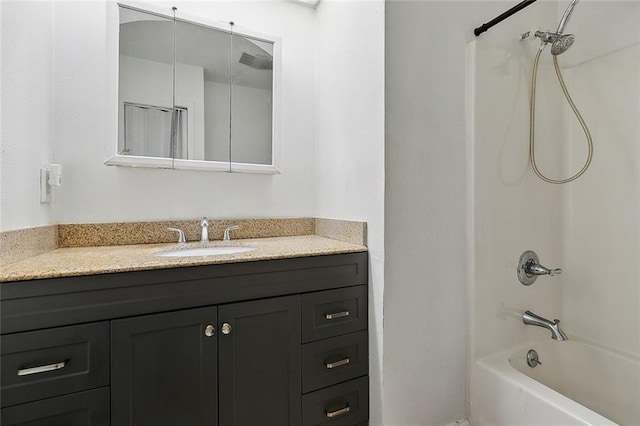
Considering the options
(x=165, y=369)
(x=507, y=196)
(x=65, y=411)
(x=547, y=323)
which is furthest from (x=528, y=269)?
(x=65, y=411)

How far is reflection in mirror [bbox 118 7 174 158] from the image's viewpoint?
4.78ft

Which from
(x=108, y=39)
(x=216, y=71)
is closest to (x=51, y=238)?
(x=108, y=39)

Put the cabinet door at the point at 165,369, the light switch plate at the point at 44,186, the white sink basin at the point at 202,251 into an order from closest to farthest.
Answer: the cabinet door at the point at 165,369, the light switch plate at the point at 44,186, the white sink basin at the point at 202,251

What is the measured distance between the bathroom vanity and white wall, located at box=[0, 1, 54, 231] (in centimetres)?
40

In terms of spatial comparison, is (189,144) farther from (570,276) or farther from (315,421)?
(570,276)

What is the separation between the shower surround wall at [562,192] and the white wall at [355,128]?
477 mm

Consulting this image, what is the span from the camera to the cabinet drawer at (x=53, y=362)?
0.85m

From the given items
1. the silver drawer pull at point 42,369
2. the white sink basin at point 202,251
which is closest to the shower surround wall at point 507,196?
the white sink basin at point 202,251

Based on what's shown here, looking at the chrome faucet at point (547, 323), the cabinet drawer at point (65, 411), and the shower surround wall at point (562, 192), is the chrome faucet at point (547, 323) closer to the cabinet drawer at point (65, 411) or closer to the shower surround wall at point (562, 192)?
the shower surround wall at point (562, 192)

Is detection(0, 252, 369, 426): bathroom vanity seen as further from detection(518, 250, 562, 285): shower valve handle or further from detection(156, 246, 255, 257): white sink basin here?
detection(518, 250, 562, 285): shower valve handle

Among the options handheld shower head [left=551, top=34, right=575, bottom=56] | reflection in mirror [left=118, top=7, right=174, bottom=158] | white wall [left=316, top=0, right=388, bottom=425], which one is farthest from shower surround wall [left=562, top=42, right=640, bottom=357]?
reflection in mirror [left=118, top=7, right=174, bottom=158]

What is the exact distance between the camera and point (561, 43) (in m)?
1.52

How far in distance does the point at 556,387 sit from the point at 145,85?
8.13 feet

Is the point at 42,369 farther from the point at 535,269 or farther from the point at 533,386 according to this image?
the point at 535,269
